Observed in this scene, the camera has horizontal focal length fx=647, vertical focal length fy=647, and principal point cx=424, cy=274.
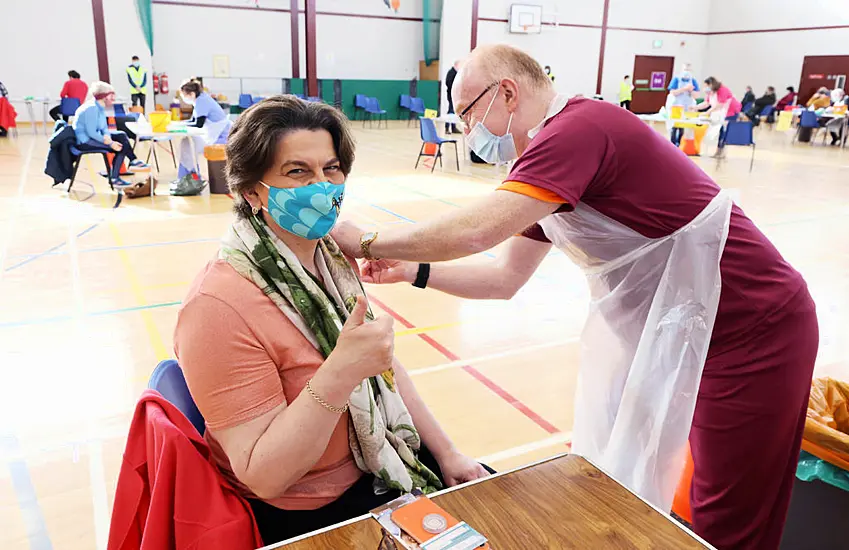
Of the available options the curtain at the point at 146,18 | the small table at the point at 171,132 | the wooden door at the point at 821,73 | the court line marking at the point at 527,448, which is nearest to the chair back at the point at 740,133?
the small table at the point at 171,132

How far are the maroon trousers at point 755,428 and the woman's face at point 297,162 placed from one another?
3.95 feet

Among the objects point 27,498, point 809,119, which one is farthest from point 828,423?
point 809,119

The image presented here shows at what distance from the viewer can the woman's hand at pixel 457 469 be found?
5.59 feet

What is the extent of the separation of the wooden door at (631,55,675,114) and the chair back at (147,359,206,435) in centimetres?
2441

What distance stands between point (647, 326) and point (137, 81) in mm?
16324

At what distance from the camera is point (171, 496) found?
1217 millimetres

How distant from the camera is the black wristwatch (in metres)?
2.08

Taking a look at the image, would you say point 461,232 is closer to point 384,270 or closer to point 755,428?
point 384,270

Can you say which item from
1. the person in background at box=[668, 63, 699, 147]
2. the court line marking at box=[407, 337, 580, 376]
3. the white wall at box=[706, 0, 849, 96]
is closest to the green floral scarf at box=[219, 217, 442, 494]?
the court line marking at box=[407, 337, 580, 376]

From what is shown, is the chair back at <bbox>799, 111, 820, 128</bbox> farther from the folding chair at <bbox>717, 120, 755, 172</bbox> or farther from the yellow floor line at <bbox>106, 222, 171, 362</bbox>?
the yellow floor line at <bbox>106, 222, 171, 362</bbox>

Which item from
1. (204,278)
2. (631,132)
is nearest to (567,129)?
(631,132)

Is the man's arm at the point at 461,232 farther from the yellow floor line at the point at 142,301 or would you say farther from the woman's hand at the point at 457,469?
the yellow floor line at the point at 142,301

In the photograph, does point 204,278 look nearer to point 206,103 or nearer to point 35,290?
point 35,290

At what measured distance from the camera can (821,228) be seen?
23.9 ft
